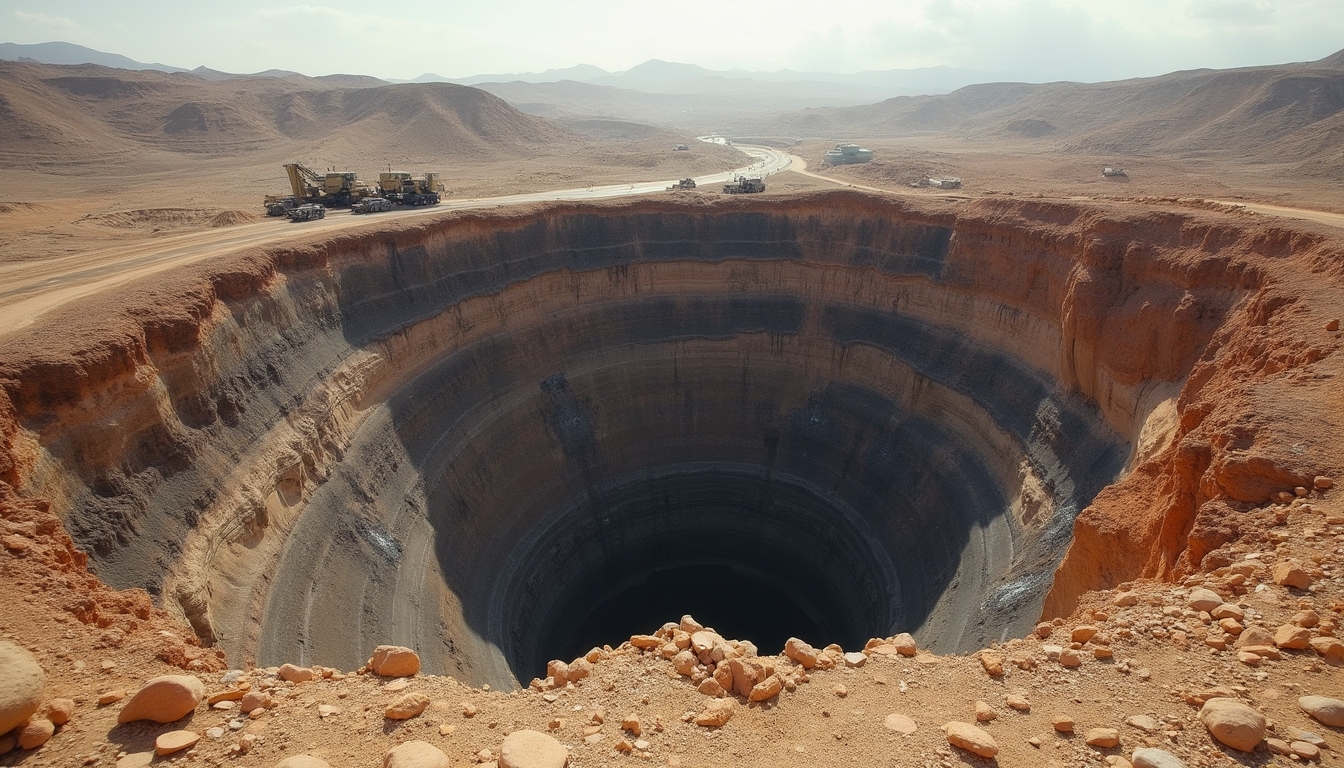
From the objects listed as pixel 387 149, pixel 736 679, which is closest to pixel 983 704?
pixel 736 679

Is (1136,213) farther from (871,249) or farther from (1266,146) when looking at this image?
(1266,146)

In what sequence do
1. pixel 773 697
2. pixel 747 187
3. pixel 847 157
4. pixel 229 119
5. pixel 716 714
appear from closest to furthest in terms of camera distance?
pixel 716 714 < pixel 773 697 < pixel 747 187 < pixel 847 157 < pixel 229 119

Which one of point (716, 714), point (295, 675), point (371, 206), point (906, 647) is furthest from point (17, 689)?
point (371, 206)

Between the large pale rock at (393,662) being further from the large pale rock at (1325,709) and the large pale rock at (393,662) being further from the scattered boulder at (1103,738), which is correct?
the large pale rock at (1325,709)

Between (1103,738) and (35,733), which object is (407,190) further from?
(1103,738)

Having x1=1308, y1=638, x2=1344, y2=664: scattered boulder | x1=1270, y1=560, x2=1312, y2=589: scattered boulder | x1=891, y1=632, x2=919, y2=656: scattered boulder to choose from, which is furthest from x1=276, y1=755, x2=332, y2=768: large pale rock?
x1=1270, y1=560, x2=1312, y2=589: scattered boulder
